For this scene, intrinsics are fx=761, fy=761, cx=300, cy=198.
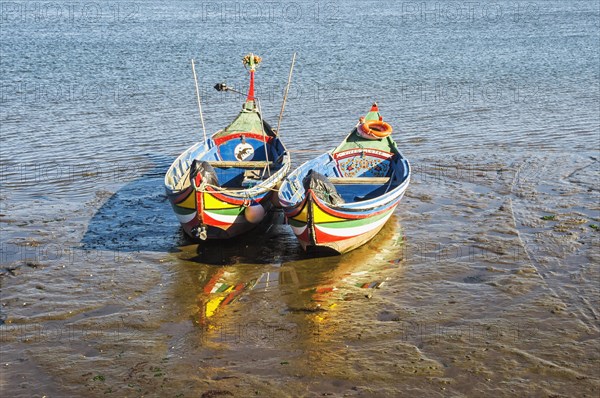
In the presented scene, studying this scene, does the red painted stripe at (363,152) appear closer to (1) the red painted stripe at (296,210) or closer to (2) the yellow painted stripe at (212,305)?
(1) the red painted stripe at (296,210)

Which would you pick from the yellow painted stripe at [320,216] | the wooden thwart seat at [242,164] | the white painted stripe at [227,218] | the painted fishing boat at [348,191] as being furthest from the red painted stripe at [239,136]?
the yellow painted stripe at [320,216]

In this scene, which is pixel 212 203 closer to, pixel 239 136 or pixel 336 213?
pixel 336 213

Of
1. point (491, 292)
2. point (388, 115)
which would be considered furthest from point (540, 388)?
point (388, 115)

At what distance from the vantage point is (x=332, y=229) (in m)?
13.2

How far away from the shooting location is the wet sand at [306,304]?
31.6 feet

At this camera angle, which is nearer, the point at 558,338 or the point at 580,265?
the point at 558,338

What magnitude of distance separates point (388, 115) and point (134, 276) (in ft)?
47.1

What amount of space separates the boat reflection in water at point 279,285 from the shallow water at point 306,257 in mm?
49

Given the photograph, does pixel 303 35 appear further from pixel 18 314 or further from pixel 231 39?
pixel 18 314

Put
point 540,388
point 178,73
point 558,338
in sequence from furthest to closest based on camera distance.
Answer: point 178,73 < point 558,338 < point 540,388

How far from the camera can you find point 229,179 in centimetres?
1634

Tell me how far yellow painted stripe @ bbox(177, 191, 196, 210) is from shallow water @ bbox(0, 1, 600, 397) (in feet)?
3.07

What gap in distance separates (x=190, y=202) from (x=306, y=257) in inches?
91.2

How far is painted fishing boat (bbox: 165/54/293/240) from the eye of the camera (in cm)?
1359
